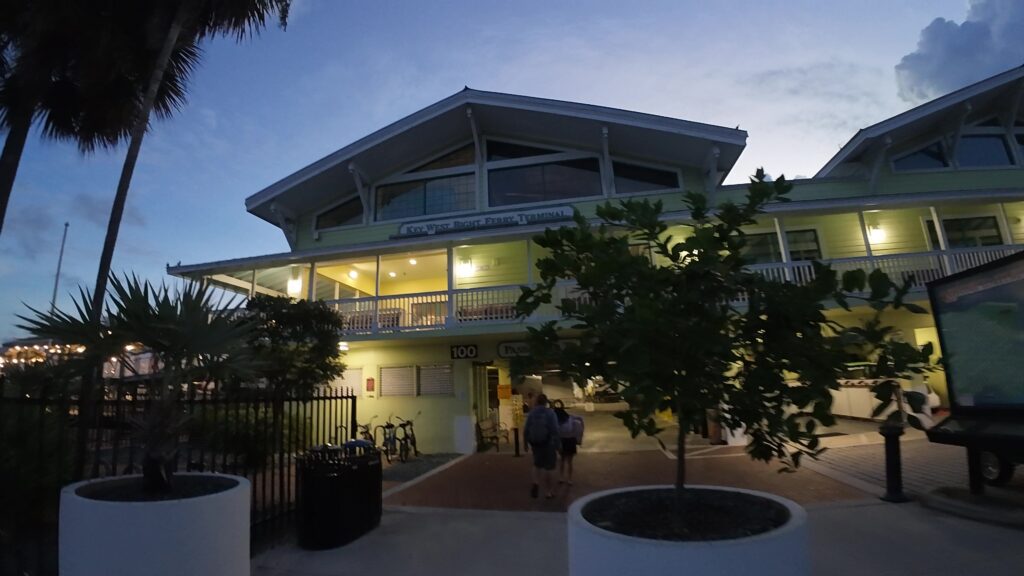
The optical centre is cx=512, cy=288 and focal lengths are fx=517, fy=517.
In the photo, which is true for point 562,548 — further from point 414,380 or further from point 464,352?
point 414,380

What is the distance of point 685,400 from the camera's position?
8.65ft

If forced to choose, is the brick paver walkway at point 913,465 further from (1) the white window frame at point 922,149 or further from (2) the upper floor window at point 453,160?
(2) the upper floor window at point 453,160

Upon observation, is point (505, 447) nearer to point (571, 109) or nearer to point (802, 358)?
point (571, 109)

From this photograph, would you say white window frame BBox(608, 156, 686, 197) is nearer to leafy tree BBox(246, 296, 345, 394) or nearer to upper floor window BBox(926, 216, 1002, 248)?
upper floor window BBox(926, 216, 1002, 248)

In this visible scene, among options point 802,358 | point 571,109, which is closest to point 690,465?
point 802,358

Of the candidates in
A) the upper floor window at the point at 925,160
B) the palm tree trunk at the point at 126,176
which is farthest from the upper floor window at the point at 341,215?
the upper floor window at the point at 925,160

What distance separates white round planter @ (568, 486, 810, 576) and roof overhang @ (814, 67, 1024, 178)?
16.1 metres

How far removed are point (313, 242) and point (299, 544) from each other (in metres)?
13.8

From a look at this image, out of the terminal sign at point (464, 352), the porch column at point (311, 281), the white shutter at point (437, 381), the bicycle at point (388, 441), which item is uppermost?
the porch column at point (311, 281)

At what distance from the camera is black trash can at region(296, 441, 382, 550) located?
563 cm

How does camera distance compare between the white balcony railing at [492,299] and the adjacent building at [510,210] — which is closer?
the white balcony railing at [492,299]

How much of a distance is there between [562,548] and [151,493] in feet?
12.5

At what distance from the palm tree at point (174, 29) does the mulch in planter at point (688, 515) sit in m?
6.76

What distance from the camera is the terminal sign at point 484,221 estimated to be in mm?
15188
